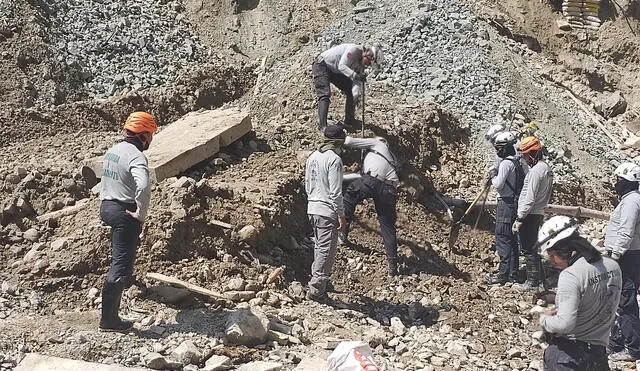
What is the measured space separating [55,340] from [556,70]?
445 inches

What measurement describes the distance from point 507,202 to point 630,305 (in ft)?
6.26

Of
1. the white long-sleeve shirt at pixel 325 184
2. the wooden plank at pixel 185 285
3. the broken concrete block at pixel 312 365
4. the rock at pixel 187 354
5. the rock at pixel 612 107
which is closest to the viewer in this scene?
the broken concrete block at pixel 312 365

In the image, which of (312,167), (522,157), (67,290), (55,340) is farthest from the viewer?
(522,157)

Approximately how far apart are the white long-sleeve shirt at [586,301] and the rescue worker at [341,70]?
483 cm

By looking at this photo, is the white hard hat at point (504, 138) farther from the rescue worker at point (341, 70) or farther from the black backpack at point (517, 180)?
the rescue worker at point (341, 70)

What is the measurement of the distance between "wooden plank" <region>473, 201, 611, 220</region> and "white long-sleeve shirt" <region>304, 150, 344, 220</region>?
121 inches

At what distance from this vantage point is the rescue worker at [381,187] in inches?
275

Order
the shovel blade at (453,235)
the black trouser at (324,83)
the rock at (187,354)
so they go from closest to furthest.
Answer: the rock at (187,354)
the shovel blade at (453,235)
the black trouser at (324,83)

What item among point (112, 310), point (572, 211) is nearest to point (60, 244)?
point (112, 310)

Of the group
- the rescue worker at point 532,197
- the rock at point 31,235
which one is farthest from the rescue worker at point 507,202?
the rock at point 31,235

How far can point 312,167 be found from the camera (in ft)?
20.7

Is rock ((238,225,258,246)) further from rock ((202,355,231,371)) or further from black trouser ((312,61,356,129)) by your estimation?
black trouser ((312,61,356,129))

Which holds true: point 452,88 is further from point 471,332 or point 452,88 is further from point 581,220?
point 471,332

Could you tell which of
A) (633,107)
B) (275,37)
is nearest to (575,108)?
(633,107)
